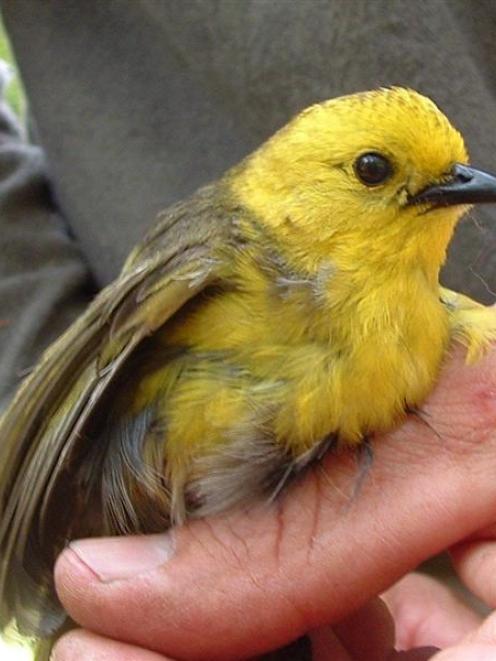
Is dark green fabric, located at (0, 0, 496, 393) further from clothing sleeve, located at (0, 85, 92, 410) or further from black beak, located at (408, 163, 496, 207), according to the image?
black beak, located at (408, 163, 496, 207)

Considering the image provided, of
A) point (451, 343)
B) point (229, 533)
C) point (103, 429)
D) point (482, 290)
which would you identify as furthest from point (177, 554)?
point (482, 290)

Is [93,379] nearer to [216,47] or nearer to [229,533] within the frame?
[229,533]

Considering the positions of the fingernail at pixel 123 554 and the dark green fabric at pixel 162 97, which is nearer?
the fingernail at pixel 123 554

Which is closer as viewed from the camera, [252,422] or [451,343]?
[252,422]

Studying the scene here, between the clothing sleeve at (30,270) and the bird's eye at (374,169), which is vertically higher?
the bird's eye at (374,169)

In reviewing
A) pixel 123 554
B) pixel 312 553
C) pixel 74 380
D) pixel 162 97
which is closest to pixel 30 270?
pixel 162 97

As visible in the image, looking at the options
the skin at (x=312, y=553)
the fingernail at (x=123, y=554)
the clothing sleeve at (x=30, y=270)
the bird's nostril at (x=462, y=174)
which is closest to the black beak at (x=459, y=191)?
the bird's nostril at (x=462, y=174)

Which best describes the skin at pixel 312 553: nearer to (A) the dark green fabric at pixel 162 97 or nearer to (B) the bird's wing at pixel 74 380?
(B) the bird's wing at pixel 74 380
